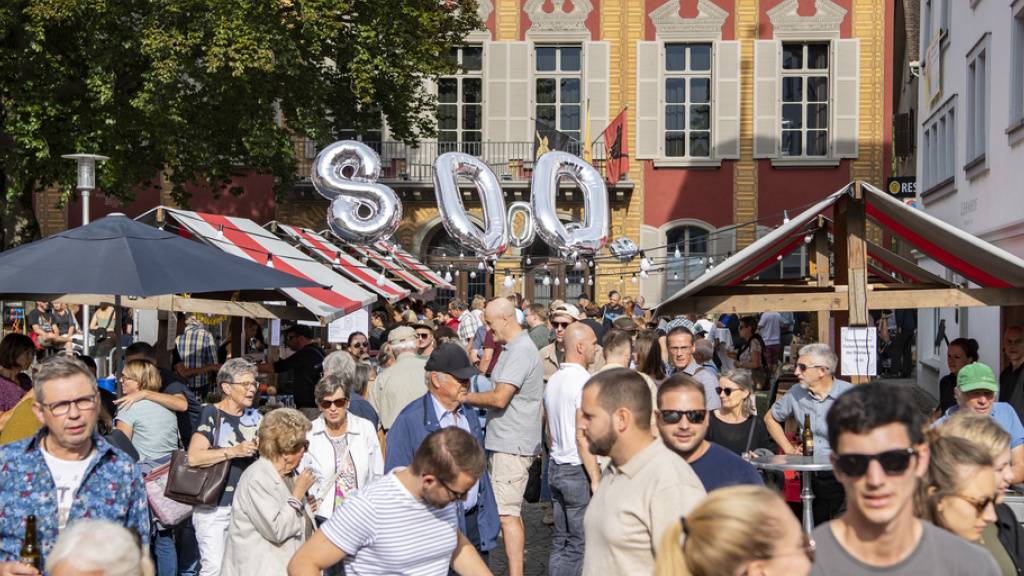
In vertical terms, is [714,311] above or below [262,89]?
below

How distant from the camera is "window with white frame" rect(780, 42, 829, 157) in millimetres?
29641

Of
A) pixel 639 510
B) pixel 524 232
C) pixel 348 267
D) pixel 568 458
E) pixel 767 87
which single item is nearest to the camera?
pixel 639 510

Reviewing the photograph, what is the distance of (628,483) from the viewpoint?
3.96 m

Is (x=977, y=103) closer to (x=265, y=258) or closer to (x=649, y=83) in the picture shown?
(x=265, y=258)

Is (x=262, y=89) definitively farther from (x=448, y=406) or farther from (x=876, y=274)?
(x=448, y=406)

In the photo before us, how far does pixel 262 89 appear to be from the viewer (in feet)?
74.4

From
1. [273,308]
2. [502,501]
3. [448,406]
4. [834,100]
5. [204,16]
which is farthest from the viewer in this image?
[834,100]

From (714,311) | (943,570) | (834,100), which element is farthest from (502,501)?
(834,100)

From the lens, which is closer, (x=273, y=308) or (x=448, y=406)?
(x=448, y=406)

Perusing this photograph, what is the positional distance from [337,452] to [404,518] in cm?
237

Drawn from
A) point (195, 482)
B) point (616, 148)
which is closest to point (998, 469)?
point (195, 482)

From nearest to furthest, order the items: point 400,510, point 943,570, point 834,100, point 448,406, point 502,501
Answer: point 943,570 < point 400,510 < point 448,406 < point 502,501 < point 834,100

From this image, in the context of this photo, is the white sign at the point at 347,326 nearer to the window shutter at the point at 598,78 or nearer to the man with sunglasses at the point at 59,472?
the man with sunglasses at the point at 59,472

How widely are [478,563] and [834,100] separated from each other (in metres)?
26.4
